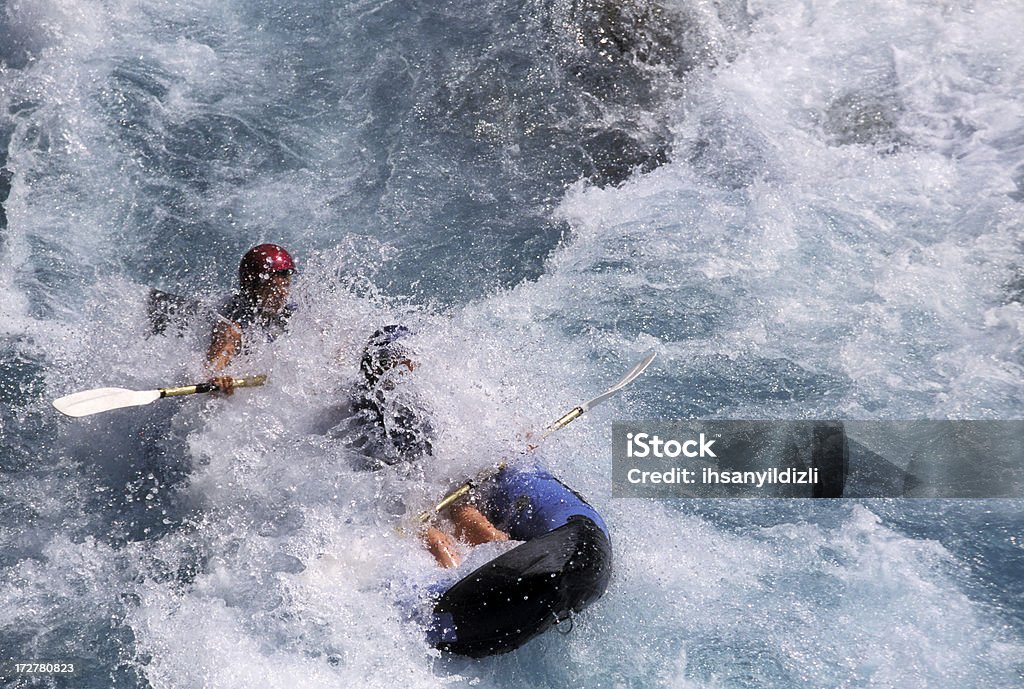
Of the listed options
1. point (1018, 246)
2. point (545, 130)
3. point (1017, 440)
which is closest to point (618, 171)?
point (545, 130)

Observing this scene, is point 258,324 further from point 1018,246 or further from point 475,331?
point 1018,246

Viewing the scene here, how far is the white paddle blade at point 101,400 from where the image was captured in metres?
4.55

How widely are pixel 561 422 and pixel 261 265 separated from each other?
151cm

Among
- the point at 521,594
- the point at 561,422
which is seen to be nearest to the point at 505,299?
the point at 561,422

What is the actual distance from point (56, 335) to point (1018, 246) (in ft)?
16.3

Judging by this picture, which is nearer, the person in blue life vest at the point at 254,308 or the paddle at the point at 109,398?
the paddle at the point at 109,398

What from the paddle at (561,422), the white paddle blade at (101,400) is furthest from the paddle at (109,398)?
the paddle at (561,422)

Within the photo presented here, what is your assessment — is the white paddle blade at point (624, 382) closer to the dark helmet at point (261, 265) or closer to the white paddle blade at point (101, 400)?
the dark helmet at point (261, 265)

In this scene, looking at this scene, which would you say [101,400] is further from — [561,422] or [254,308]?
Result: [561,422]

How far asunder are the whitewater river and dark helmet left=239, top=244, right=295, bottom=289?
0.29 metres

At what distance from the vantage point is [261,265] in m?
4.89

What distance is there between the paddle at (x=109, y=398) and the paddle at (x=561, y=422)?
3.66 feet

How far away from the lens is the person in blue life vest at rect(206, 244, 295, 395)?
4.86 meters

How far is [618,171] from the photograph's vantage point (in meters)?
6.43
